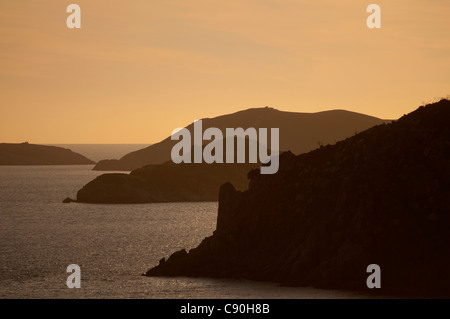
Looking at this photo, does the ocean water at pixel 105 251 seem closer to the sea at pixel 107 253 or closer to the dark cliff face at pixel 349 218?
the sea at pixel 107 253

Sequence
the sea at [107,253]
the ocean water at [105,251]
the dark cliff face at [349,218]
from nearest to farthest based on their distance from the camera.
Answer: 1. the dark cliff face at [349,218]
2. the sea at [107,253]
3. the ocean water at [105,251]

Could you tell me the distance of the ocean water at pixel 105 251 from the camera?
61.6m

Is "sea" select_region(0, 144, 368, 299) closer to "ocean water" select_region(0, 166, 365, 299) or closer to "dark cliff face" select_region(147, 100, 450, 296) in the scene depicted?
"ocean water" select_region(0, 166, 365, 299)

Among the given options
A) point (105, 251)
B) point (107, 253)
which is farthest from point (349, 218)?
point (105, 251)

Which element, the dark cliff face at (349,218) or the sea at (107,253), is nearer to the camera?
the dark cliff face at (349,218)

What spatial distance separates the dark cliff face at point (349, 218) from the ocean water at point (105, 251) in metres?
2.60

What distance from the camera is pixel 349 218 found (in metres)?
63.2

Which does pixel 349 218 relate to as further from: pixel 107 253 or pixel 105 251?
pixel 105 251

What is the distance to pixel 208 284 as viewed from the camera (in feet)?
208

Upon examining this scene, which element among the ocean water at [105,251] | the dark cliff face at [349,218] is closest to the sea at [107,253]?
the ocean water at [105,251]

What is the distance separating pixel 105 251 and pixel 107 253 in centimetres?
226

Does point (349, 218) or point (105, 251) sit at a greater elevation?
point (349, 218)
